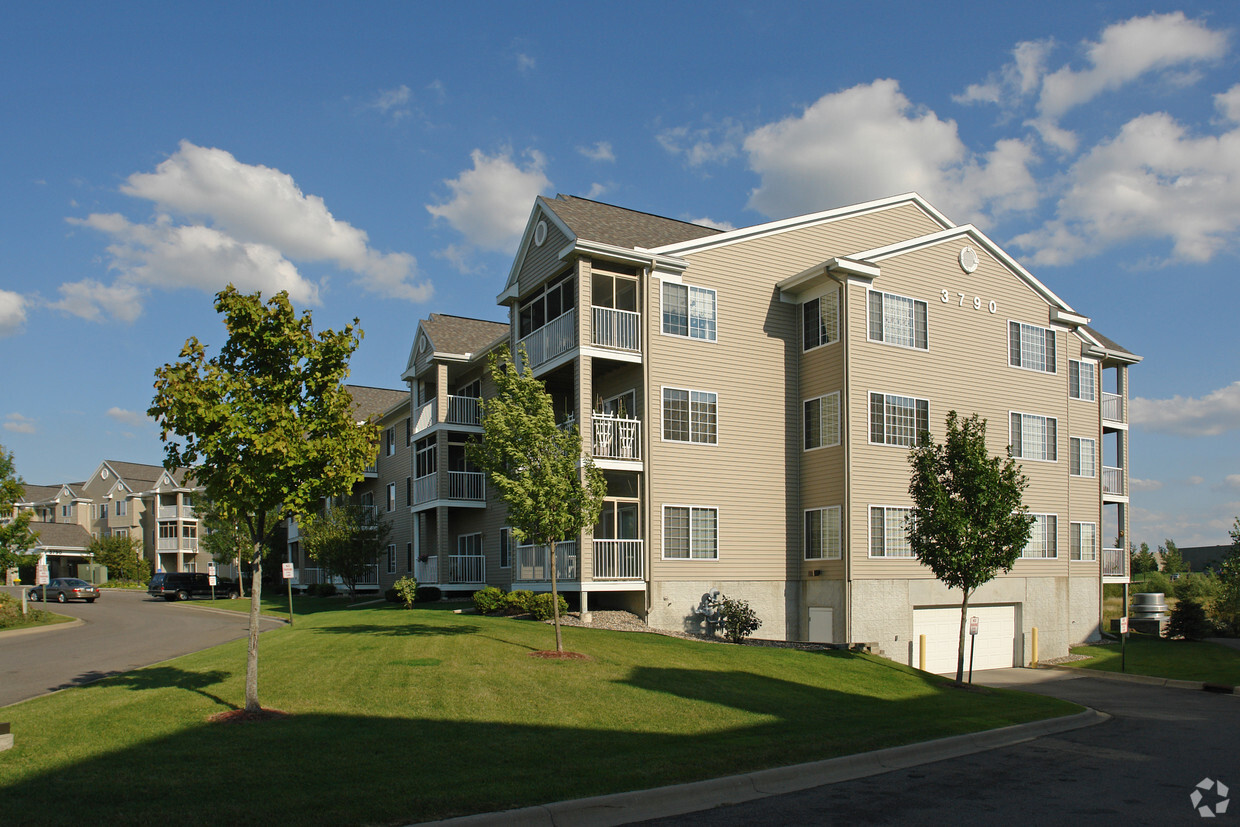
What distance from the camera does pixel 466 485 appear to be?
35.4 meters

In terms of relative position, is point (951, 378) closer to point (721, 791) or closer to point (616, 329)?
point (616, 329)

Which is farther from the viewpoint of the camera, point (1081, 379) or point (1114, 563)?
point (1114, 563)

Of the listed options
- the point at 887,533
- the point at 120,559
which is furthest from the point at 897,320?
the point at 120,559

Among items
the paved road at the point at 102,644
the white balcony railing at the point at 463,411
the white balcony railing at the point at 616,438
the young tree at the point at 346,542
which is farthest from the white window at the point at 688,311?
the young tree at the point at 346,542

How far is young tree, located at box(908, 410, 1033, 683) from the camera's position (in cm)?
2012

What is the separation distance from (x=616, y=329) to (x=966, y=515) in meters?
10.5

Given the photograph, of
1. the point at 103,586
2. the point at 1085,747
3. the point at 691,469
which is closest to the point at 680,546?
the point at 691,469

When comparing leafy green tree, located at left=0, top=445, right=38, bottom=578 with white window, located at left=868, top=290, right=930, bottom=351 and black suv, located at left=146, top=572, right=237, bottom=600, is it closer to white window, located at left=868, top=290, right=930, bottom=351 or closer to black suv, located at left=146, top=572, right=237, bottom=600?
black suv, located at left=146, top=572, right=237, bottom=600

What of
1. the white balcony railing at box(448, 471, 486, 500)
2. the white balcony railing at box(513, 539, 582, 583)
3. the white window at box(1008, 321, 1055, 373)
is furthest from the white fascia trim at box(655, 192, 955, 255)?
the white balcony railing at box(448, 471, 486, 500)

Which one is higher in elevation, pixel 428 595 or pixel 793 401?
pixel 793 401

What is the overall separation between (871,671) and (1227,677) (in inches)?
527

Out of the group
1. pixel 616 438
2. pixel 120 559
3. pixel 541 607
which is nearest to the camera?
pixel 541 607

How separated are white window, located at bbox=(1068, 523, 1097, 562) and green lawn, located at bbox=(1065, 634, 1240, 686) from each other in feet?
10.8

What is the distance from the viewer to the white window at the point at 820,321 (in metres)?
27.2
